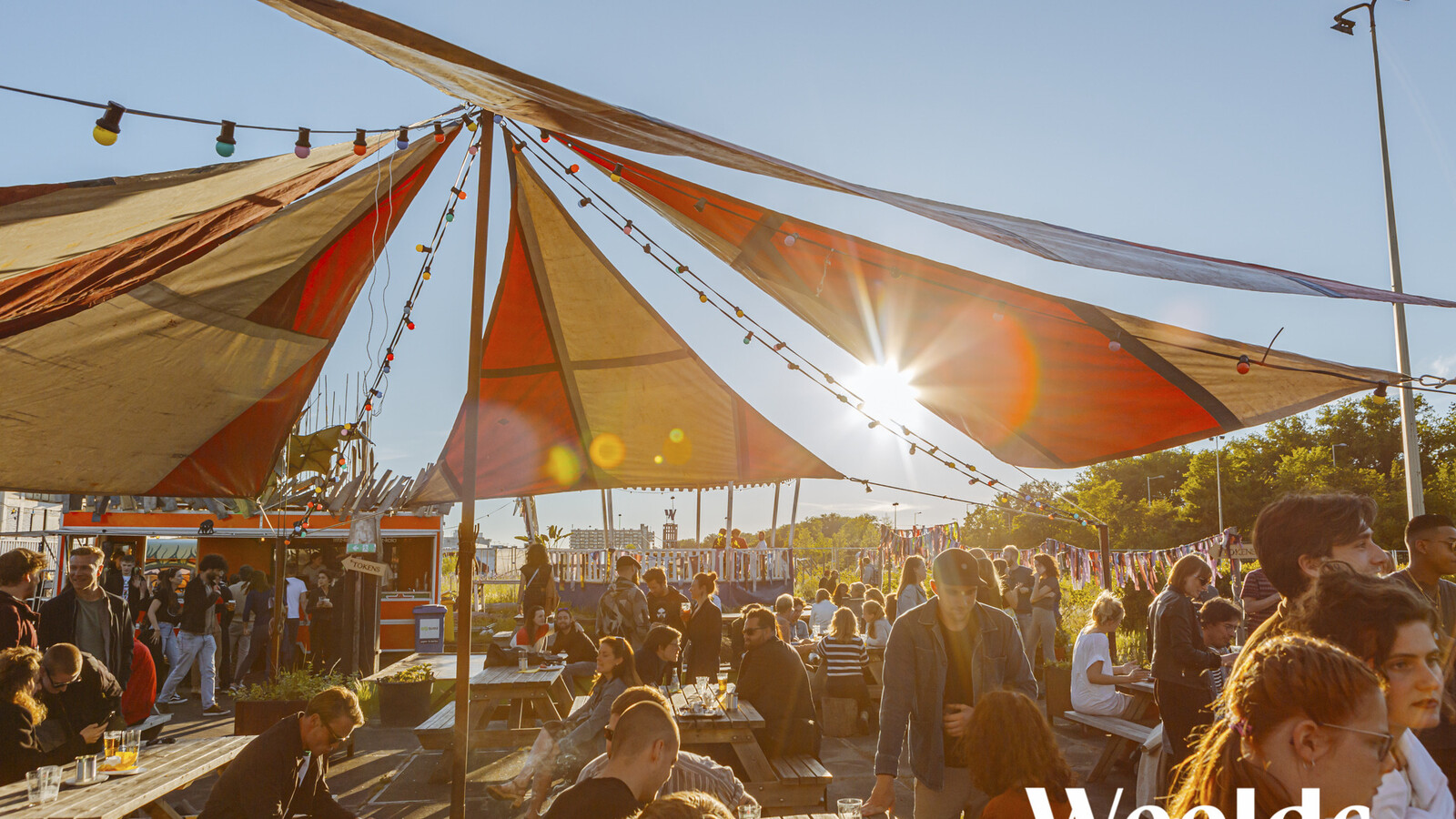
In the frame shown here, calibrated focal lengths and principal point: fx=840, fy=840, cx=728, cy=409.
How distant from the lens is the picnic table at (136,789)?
3.73 metres

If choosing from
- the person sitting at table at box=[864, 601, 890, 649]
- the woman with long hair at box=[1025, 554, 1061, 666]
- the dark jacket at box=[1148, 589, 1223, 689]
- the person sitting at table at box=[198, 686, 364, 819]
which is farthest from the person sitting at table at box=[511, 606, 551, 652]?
the dark jacket at box=[1148, 589, 1223, 689]

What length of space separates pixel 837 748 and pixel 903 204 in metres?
6.84

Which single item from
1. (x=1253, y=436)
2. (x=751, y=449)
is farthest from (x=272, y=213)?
(x=1253, y=436)

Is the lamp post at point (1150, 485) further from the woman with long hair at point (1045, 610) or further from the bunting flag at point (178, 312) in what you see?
the bunting flag at point (178, 312)

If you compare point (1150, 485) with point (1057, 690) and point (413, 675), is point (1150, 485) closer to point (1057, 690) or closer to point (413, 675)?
point (1057, 690)

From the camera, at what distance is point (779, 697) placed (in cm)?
614

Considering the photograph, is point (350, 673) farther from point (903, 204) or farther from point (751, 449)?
point (903, 204)

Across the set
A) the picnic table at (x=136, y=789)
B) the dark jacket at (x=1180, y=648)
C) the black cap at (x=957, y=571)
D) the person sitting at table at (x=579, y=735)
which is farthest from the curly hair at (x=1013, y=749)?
the picnic table at (x=136, y=789)

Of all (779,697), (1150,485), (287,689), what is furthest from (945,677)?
(1150,485)

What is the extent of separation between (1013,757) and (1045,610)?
810 cm

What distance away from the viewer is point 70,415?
Answer: 15.9 feet

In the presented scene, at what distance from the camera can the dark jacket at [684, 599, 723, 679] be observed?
7.86 metres

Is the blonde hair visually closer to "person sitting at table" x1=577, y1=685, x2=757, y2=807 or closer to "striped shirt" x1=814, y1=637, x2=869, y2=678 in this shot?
"striped shirt" x1=814, y1=637, x2=869, y2=678

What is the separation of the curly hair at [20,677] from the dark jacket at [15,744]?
4 cm
